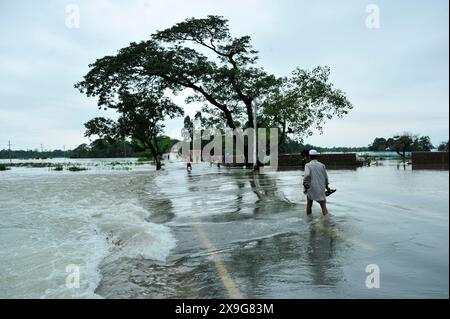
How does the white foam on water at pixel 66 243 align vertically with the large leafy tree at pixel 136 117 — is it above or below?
below

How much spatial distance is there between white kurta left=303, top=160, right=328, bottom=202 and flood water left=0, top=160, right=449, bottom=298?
2.01 ft

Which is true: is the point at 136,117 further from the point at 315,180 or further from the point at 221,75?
the point at 315,180

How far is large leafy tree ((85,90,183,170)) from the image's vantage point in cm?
4238

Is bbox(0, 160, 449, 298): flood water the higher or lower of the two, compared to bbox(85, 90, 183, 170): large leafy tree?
lower

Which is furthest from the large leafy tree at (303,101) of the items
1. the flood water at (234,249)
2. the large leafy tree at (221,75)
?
the flood water at (234,249)

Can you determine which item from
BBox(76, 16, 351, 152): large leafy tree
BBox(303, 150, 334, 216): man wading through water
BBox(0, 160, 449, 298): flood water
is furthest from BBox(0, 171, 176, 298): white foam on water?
BBox(76, 16, 351, 152): large leafy tree

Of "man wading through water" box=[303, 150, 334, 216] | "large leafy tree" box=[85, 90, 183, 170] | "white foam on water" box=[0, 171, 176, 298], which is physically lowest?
"white foam on water" box=[0, 171, 176, 298]

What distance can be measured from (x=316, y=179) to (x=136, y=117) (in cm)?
3681

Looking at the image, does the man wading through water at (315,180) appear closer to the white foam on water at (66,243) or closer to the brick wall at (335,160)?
the white foam on water at (66,243)

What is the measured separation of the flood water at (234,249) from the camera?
4.90m

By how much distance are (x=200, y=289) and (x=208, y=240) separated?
111 inches

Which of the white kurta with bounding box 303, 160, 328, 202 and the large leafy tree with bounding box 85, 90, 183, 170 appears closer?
the white kurta with bounding box 303, 160, 328, 202

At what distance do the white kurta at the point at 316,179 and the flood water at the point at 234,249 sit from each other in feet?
2.01

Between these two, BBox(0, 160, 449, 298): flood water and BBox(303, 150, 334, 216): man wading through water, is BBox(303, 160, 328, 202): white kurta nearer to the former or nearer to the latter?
BBox(303, 150, 334, 216): man wading through water
